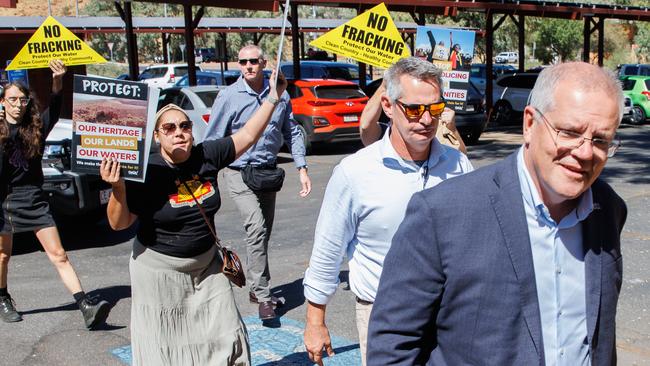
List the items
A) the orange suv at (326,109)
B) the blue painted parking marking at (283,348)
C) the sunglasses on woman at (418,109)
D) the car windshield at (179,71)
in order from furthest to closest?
the car windshield at (179,71) < the orange suv at (326,109) < the blue painted parking marking at (283,348) < the sunglasses on woman at (418,109)

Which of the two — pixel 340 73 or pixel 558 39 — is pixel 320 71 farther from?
pixel 558 39

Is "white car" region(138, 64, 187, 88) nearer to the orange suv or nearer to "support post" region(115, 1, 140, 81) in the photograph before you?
"support post" region(115, 1, 140, 81)

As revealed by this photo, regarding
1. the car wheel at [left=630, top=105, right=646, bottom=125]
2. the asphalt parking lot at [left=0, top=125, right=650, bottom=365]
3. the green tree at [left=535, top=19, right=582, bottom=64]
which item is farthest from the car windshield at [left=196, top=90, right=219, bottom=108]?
the green tree at [left=535, top=19, right=582, bottom=64]

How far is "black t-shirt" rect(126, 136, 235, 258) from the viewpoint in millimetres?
4250

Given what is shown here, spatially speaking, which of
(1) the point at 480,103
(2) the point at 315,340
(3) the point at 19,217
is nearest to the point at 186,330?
(2) the point at 315,340

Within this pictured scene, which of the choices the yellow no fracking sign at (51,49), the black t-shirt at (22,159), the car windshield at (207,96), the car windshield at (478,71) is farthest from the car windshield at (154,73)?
the black t-shirt at (22,159)

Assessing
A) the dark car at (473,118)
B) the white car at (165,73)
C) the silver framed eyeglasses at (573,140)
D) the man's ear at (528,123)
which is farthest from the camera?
the white car at (165,73)

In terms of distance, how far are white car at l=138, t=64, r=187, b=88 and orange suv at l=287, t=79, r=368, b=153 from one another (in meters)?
14.7

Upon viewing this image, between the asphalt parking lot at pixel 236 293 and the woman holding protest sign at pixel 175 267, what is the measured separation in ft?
3.70

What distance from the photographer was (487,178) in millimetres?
2074

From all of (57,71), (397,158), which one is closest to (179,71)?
(57,71)

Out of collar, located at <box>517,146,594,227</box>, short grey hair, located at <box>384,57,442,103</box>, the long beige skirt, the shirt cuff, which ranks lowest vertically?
the long beige skirt

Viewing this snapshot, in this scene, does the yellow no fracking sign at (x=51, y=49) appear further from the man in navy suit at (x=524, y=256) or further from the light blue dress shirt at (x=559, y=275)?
the light blue dress shirt at (x=559, y=275)

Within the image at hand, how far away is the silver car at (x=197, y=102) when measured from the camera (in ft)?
50.8
